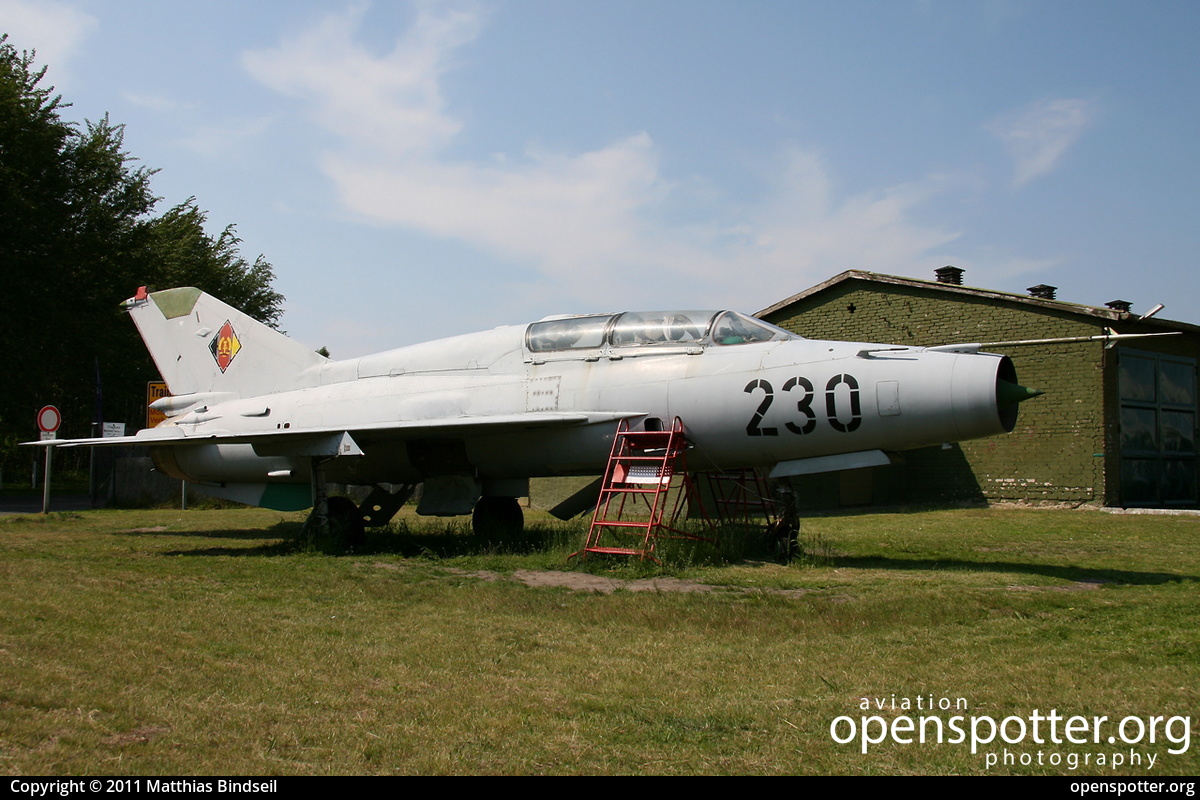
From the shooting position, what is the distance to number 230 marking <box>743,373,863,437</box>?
9484mm

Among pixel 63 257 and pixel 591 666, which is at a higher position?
pixel 63 257

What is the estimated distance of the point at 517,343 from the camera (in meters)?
12.0

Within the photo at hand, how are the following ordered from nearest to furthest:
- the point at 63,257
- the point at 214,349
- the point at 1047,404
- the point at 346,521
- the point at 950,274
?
the point at 346,521 < the point at 214,349 < the point at 1047,404 < the point at 950,274 < the point at 63,257

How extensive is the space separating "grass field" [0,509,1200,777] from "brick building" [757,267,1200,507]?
10.5m

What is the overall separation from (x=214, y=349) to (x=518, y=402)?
254 inches

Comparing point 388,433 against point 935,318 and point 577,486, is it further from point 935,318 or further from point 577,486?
point 935,318

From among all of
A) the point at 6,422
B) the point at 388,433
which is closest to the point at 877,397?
the point at 388,433

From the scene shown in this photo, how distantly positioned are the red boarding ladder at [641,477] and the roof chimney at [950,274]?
16624mm

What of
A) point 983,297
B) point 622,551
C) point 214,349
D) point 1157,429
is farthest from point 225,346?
point 1157,429

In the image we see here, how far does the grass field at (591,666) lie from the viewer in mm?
3670

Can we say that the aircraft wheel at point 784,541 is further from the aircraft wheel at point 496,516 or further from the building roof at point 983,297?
the building roof at point 983,297

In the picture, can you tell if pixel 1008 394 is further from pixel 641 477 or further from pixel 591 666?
pixel 591 666

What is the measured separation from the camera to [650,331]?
11086mm

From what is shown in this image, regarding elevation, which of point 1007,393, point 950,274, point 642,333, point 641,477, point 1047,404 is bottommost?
point 641,477
